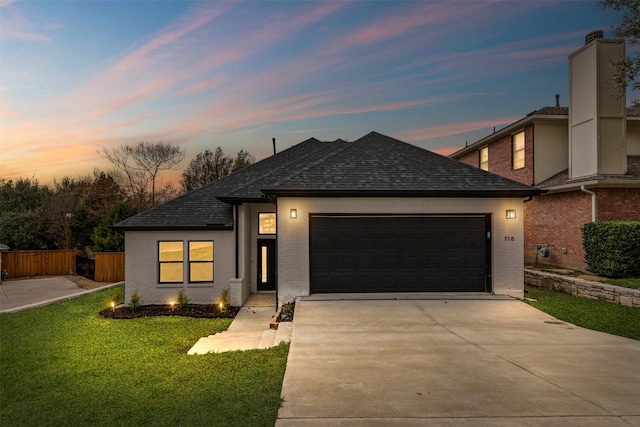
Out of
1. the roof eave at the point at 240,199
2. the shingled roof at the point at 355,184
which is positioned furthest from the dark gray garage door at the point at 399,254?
the roof eave at the point at 240,199

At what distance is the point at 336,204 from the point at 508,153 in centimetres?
1246

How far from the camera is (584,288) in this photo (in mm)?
10547

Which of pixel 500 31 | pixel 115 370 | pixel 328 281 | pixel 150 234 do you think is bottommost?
pixel 115 370

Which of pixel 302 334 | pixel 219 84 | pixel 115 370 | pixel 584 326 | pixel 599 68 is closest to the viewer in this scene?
pixel 115 370

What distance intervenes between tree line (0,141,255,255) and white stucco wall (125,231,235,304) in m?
13.1

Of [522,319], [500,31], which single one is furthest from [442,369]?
[500,31]

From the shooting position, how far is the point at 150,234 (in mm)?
11578

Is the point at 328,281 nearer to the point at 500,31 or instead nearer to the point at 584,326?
the point at 584,326

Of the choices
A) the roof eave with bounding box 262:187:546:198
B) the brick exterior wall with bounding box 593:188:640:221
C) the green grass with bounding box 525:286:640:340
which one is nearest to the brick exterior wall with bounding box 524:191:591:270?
the brick exterior wall with bounding box 593:188:640:221

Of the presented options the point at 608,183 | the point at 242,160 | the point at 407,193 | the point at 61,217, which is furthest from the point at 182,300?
the point at 242,160

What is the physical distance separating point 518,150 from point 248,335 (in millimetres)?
15951

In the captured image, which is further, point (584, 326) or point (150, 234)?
point (150, 234)

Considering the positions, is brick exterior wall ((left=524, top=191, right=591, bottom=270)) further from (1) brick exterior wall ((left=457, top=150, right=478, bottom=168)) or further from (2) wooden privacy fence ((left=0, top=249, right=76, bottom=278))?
(2) wooden privacy fence ((left=0, top=249, right=76, bottom=278))

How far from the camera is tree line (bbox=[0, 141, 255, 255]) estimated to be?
85.7 feet
